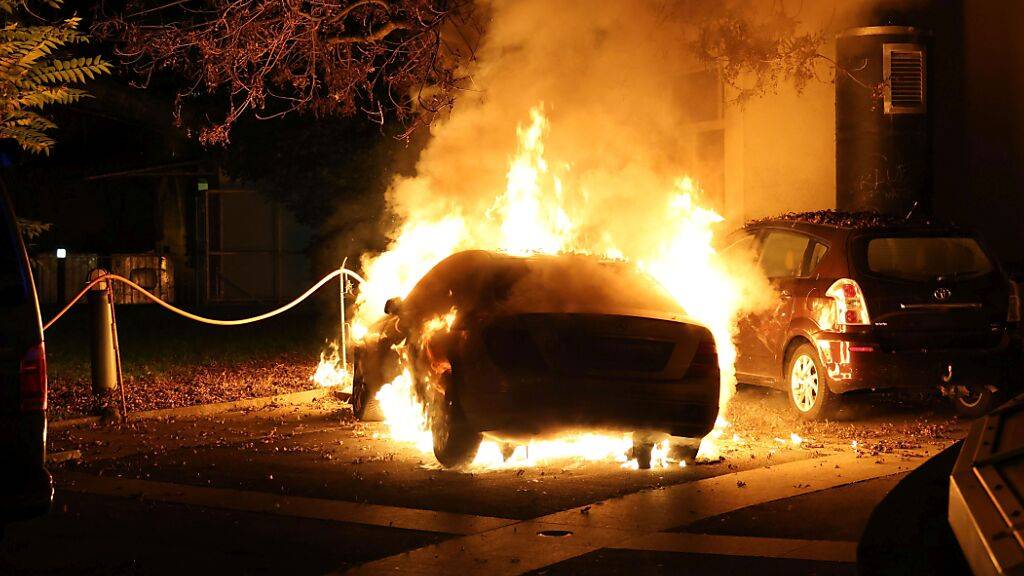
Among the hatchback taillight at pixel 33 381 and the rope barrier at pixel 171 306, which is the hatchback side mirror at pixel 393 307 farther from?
the hatchback taillight at pixel 33 381

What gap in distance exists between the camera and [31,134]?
34.6ft

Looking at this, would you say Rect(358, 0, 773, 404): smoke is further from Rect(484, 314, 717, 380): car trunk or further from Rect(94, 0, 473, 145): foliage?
Rect(484, 314, 717, 380): car trunk

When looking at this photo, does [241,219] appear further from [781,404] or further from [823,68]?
[781,404]

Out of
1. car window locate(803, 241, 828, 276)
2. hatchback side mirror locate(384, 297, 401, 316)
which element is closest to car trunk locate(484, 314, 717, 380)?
hatchback side mirror locate(384, 297, 401, 316)

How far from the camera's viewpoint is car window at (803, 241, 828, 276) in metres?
10.9

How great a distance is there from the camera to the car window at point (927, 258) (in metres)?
10.6

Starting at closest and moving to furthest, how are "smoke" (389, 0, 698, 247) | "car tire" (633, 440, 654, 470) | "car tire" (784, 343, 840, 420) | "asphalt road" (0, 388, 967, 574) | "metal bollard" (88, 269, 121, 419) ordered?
"asphalt road" (0, 388, 967, 574)
"car tire" (633, 440, 654, 470)
"car tire" (784, 343, 840, 420)
"metal bollard" (88, 269, 121, 419)
"smoke" (389, 0, 698, 247)

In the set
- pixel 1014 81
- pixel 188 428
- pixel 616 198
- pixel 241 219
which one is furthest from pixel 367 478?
pixel 241 219

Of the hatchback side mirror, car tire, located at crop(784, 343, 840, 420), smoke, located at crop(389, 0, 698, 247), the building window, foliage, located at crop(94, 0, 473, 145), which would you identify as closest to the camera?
the hatchback side mirror

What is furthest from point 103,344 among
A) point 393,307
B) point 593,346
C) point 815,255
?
point 815,255

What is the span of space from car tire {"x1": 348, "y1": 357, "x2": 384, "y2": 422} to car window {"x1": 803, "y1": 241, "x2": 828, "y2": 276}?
3869mm

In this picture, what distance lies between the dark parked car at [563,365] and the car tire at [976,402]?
354 centimetres

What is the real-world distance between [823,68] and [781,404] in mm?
4923

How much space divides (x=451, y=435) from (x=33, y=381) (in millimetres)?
3243
